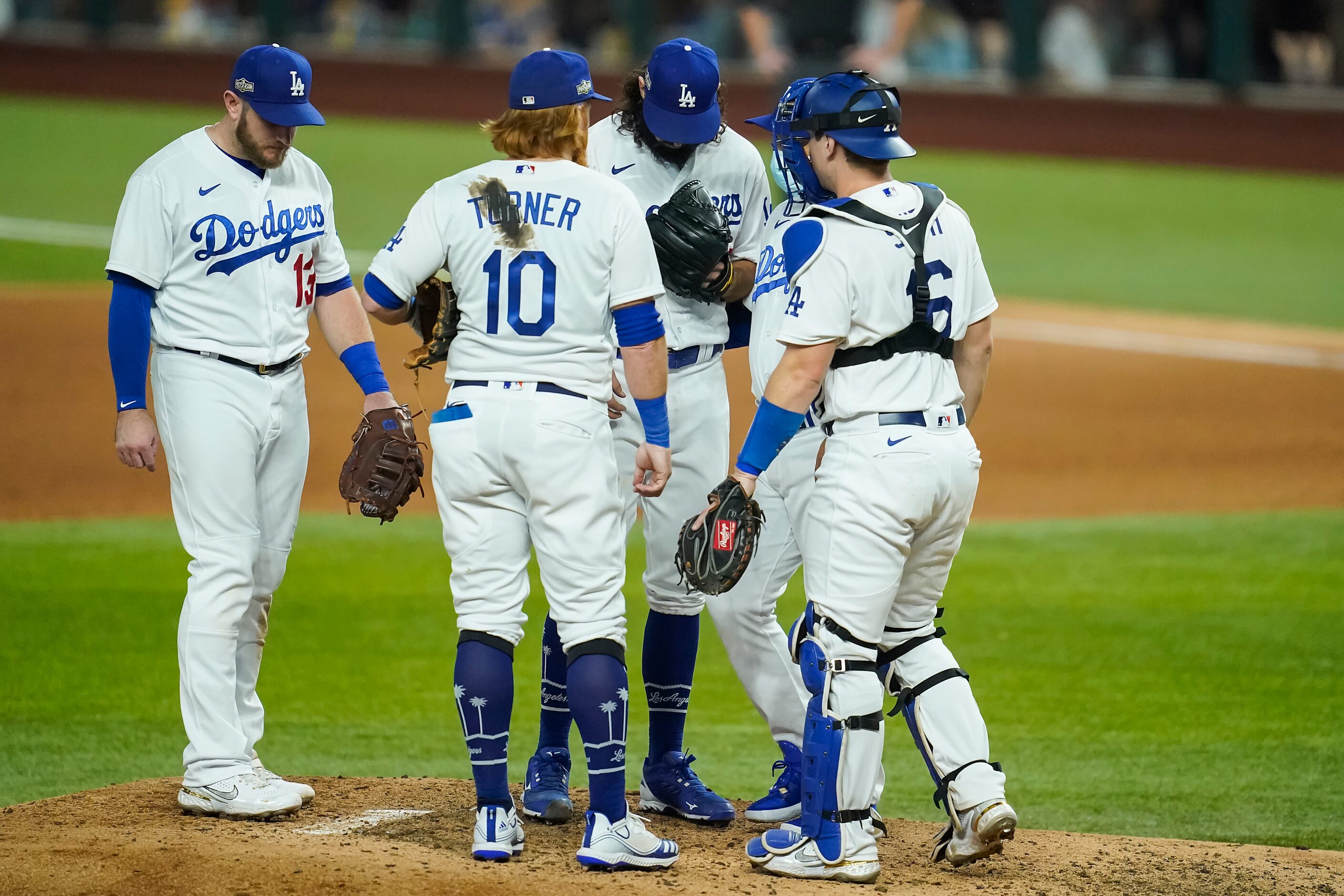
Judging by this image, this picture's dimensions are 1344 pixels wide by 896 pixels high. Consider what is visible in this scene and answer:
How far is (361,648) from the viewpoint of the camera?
21.7 feet

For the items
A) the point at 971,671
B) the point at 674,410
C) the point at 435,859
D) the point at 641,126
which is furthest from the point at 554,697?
the point at 971,671

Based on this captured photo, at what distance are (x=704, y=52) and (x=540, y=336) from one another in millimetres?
1085

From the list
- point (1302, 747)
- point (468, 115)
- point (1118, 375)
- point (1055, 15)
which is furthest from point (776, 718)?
point (468, 115)

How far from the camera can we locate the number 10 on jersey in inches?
152

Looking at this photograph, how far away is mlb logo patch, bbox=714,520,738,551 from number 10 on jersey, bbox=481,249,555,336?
0.64 metres

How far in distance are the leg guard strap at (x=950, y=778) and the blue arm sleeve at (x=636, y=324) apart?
1.33 m

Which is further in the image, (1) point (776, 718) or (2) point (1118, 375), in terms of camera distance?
(2) point (1118, 375)

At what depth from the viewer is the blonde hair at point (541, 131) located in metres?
3.92

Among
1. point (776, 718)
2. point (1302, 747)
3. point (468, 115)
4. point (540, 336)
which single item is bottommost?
point (1302, 747)

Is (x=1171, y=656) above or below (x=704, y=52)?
below

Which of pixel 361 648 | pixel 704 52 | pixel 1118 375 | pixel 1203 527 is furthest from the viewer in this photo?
pixel 1118 375

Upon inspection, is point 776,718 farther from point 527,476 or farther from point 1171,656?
point 1171,656

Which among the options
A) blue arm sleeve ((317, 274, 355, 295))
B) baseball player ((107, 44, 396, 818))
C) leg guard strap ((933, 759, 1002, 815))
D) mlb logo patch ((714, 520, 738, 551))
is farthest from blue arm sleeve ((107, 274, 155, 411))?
leg guard strap ((933, 759, 1002, 815))

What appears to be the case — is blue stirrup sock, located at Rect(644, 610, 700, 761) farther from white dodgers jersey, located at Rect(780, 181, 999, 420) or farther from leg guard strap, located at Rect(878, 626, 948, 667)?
white dodgers jersey, located at Rect(780, 181, 999, 420)
